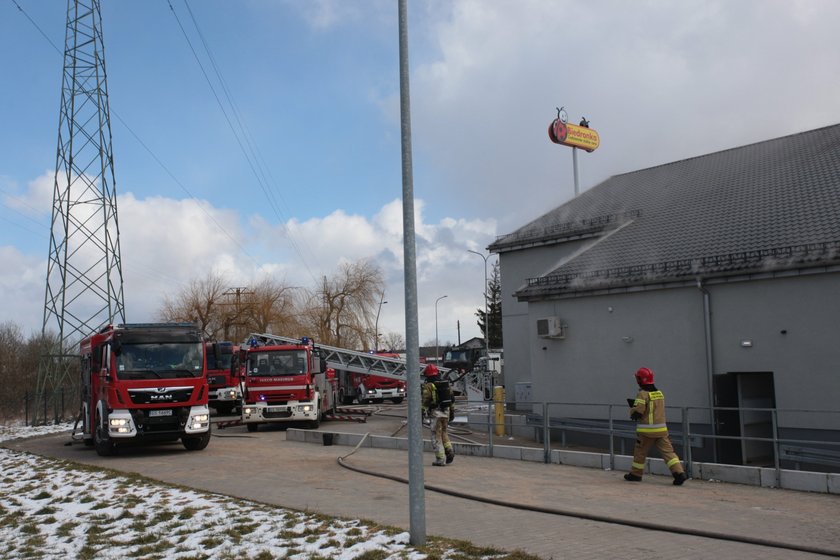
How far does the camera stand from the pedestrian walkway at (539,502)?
7.27 meters

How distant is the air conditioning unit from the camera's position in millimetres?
20188

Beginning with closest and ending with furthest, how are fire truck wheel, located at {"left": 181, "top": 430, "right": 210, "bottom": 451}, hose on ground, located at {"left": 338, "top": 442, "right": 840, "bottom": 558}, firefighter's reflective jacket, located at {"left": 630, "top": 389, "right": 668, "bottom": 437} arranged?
hose on ground, located at {"left": 338, "top": 442, "right": 840, "bottom": 558}
firefighter's reflective jacket, located at {"left": 630, "top": 389, "right": 668, "bottom": 437}
fire truck wheel, located at {"left": 181, "top": 430, "right": 210, "bottom": 451}

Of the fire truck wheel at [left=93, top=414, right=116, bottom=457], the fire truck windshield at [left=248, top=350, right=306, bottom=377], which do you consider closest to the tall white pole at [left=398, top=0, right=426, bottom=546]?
the fire truck wheel at [left=93, top=414, right=116, bottom=457]

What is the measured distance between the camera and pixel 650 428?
11.3 metres

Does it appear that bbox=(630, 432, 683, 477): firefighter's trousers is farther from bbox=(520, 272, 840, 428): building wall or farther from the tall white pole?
bbox=(520, 272, 840, 428): building wall

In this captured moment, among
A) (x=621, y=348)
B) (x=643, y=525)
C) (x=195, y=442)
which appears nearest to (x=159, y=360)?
(x=195, y=442)

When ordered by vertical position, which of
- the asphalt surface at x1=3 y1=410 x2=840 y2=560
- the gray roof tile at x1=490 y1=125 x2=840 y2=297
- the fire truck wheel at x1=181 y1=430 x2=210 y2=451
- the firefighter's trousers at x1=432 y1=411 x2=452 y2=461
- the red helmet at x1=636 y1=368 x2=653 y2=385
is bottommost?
the asphalt surface at x1=3 y1=410 x2=840 y2=560

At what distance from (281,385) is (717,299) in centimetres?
1260

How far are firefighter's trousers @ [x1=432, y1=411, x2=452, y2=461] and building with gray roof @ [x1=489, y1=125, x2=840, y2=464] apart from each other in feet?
13.9

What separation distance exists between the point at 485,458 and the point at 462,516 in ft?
21.1

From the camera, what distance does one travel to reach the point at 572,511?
8820mm

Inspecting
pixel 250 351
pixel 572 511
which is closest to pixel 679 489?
pixel 572 511

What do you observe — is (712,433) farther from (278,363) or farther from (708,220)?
(278,363)

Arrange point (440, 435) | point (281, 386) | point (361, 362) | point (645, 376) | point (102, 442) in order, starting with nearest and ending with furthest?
point (645, 376) < point (440, 435) < point (102, 442) < point (281, 386) < point (361, 362)
